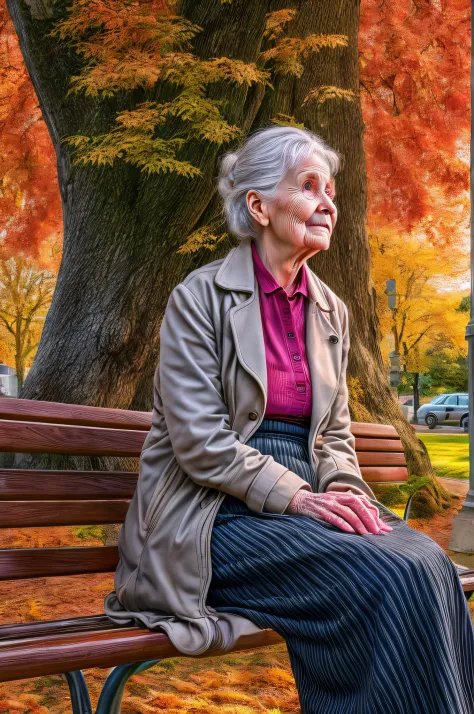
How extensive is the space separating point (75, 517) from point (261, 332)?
87 centimetres

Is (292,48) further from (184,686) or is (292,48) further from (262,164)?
(184,686)

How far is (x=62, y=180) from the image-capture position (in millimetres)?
7078

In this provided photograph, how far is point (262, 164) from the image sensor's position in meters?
2.66

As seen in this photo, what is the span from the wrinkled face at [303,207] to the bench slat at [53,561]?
3.79ft

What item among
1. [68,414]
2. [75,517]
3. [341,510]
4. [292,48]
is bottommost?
[75,517]

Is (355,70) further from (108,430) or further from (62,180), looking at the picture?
(108,430)

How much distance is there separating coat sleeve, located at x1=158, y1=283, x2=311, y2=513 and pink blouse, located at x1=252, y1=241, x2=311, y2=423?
0.56 feet

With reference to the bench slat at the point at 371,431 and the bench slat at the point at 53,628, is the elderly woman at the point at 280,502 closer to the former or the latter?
the bench slat at the point at 53,628

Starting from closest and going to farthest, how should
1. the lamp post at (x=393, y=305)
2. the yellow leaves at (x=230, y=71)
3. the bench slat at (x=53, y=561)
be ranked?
the bench slat at (x=53, y=561)
the yellow leaves at (x=230, y=71)
the lamp post at (x=393, y=305)

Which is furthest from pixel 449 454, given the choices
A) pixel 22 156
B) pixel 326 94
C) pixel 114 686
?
pixel 114 686

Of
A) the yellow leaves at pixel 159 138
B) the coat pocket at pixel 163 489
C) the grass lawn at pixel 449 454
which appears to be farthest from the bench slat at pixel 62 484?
Answer: the grass lawn at pixel 449 454

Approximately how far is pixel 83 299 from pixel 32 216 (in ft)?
16.7

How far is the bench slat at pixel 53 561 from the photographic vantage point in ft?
8.22

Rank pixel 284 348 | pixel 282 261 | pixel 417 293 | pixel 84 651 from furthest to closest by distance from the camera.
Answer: pixel 417 293, pixel 282 261, pixel 284 348, pixel 84 651
